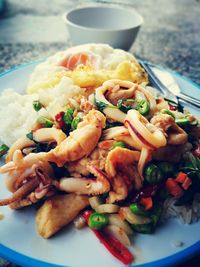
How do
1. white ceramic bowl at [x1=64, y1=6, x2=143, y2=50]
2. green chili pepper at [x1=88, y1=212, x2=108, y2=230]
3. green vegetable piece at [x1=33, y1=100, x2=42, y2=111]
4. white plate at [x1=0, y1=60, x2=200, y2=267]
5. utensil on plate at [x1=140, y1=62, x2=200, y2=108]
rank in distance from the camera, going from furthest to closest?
white ceramic bowl at [x1=64, y1=6, x2=143, y2=50], utensil on plate at [x1=140, y1=62, x2=200, y2=108], green vegetable piece at [x1=33, y1=100, x2=42, y2=111], green chili pepper at [x1=88, y1=212, x2=108, y2=230], white plate at [x1=0, y1=60, x2=200, y2=267]

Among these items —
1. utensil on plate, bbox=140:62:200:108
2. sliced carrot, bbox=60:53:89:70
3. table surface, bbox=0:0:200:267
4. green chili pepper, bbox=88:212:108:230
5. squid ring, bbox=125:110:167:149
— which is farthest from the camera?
table surface, bbox=0:0:200:267

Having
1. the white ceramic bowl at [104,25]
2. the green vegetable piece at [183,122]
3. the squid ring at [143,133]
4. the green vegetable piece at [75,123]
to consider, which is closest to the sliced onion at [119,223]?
the squid ring at [143,133]

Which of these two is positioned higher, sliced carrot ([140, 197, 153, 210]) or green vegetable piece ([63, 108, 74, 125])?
green vegetable piece ([63, 108, 74, 125])

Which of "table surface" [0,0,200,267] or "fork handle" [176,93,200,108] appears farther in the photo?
"table surface" [0,0,200,267]

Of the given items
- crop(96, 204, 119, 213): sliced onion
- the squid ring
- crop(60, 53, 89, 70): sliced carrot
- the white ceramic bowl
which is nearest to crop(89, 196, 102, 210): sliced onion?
crop(96, 204, 119, 213): sliced onion

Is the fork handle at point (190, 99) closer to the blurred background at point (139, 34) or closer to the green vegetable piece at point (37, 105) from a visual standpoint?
the blurred background at point (139, 34)

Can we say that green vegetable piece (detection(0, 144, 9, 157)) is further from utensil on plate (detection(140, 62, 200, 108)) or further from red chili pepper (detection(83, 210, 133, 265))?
utensil on plate (detection(140, 62, 200, 108))

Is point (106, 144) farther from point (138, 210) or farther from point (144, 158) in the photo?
point (138, 210)

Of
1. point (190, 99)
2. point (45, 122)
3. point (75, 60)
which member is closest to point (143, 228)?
point (45, 122)
